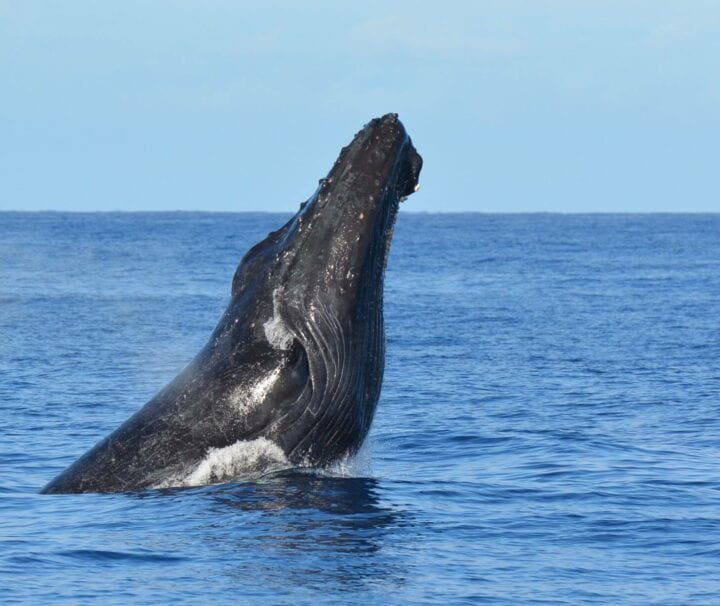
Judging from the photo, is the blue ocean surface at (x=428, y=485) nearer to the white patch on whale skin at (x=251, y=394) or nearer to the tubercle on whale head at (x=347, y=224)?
the white patch on whale skin at (x=251, y=394)

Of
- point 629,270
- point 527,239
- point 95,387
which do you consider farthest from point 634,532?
point 527,239

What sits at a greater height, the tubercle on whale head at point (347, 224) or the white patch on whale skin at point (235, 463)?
the tubercle on whale head at point (347, 224)

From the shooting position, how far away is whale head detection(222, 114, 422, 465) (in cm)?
1298

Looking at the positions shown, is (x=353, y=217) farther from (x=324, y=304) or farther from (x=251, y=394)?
(x=251, y=394)

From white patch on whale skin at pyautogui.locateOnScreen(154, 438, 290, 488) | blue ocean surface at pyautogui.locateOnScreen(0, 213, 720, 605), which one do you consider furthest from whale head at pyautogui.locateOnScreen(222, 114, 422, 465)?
blue ocean surface at pyautogui.locateOnScreen(0, 213, 720, 605)

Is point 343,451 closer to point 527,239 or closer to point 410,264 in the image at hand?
point 410,264

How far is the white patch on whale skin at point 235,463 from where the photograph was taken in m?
13.3

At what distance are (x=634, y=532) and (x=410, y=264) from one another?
57.3 meters

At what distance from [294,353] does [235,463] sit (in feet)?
4.06

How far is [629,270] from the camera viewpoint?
65188mm

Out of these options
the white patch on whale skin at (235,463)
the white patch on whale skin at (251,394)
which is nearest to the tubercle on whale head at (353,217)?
the white patch on whale skin at (251,394)

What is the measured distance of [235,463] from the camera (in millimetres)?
13375

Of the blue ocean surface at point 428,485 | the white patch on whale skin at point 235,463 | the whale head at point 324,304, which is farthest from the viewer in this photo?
the white patch on whale skin at point 235,463

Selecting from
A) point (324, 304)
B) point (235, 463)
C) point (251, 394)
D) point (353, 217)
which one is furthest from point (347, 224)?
point (235, 463)
